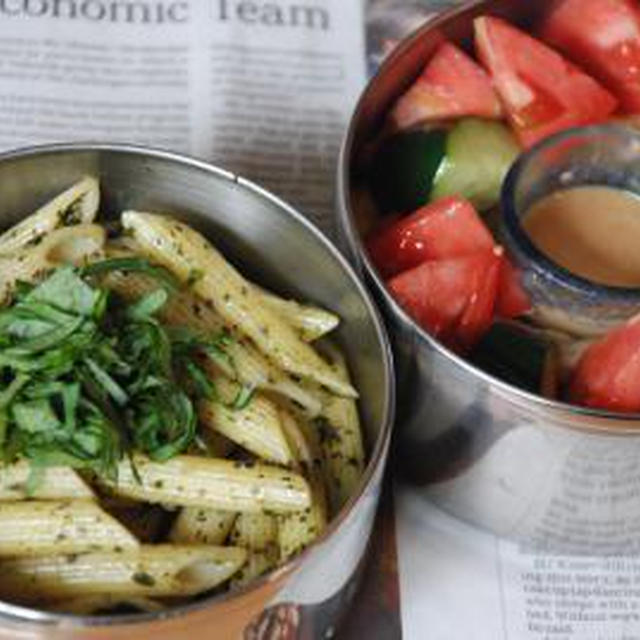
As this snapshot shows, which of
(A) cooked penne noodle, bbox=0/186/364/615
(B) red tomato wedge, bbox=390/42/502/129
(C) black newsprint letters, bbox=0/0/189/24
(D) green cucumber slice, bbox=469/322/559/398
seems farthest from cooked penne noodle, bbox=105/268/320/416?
(C) black newsprint letters, bbox=0/0/189/24

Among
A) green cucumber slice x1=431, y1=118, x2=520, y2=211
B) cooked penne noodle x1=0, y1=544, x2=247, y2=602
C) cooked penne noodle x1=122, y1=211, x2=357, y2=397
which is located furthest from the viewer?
green cucumber slice x1=431, y1=118, x2=520, y2=211

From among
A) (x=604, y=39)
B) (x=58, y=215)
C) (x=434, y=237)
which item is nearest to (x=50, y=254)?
(x=58, y=215)

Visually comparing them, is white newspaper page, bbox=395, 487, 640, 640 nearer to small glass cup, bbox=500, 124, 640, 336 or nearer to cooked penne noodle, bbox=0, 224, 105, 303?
small glass cup, bbox=500, 124, 640, 336

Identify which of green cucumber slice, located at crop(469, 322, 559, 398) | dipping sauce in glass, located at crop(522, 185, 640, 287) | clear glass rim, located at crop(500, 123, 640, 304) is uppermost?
clear glass rim, located at crop(500, 123, 640, 304)

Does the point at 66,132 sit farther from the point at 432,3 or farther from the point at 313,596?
the point at 313,596

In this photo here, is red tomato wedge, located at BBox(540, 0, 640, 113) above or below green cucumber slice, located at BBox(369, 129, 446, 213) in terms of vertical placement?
above

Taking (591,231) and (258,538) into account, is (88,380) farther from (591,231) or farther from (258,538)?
(591,231)
